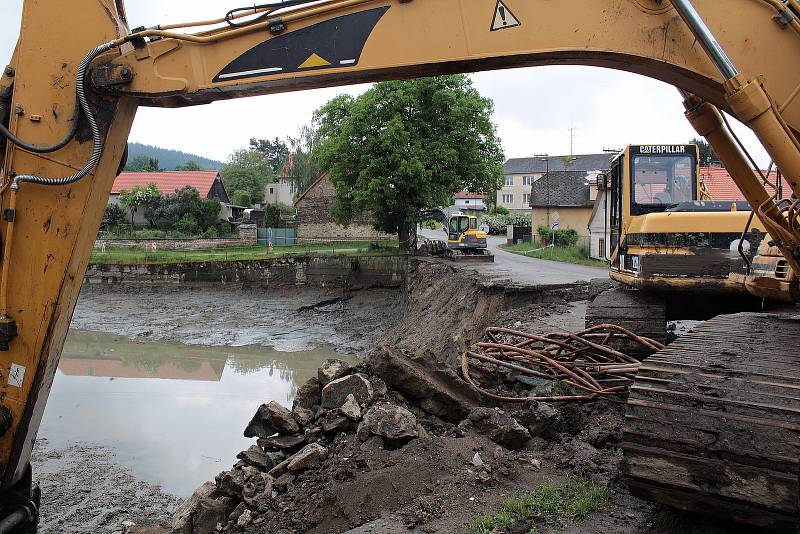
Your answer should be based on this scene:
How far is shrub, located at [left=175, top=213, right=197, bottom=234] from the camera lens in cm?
3931

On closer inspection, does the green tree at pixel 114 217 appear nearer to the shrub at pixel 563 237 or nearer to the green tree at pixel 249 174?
the shrub at pixel 563 237

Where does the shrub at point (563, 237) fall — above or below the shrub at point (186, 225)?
below

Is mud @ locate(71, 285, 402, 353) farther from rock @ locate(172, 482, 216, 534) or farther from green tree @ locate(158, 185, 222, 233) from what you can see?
green tree @ locate(158, 185, 222, 233)

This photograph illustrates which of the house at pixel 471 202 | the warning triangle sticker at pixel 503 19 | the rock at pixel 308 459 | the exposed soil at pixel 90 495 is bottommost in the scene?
the exposed soil at pixel 90 495

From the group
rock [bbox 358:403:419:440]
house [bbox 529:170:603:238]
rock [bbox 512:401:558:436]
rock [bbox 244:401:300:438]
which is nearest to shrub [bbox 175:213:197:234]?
house [bbox 529:170:603:238]

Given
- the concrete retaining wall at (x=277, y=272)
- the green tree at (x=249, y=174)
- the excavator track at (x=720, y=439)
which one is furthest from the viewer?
the green tree at (x=249, y=174)

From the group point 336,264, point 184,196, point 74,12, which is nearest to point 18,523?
point 74,12

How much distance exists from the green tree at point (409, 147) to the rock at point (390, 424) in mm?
19721

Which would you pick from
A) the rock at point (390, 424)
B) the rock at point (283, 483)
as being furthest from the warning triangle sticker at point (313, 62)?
the rock at point (283, 483)

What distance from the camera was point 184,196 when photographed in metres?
40.1

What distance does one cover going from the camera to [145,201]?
131ft

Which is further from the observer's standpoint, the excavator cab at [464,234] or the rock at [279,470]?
the excavator cab at [464,234]

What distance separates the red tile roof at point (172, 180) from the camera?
46.2 m

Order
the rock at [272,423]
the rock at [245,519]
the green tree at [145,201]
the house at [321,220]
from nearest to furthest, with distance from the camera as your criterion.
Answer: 1. the rock at [245,519]
2. the rock at [272,423]
3. the green tree at [145,201]
4. the house at [321,220]
